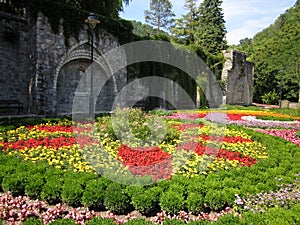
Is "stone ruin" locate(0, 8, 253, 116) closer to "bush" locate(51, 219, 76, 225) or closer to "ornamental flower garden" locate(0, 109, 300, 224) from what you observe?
"ornamental flower garden" locate(0, 109, 300, 224)

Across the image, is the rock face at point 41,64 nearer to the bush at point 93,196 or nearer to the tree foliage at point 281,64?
the bush at point 93,196

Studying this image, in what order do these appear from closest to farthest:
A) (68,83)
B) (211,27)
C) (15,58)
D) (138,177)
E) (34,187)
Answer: (34,187)
(138,177)
(15,58)
(68,83)
(211,27)

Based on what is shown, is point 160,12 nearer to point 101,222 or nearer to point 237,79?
point 237,79

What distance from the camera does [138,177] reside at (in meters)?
3.58

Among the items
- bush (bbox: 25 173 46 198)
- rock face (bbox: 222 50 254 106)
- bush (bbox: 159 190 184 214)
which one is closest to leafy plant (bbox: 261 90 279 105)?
rock face (bbox: 222 50 254 106)

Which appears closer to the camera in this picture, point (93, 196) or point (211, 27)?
point (93, 196)

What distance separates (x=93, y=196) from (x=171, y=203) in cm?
98

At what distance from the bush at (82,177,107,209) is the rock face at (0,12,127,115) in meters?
8.42

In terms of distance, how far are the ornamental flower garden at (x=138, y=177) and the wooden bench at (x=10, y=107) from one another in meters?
4.58

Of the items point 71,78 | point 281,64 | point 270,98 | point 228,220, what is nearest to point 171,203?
point 228,220

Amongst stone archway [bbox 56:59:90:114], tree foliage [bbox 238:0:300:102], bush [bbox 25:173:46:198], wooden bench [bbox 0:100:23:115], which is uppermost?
tree foliage [bbox 238:0:300:102]

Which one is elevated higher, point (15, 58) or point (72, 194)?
point (15, 58)

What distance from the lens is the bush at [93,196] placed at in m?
3.06

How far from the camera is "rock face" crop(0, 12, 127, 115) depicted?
1050 cm
